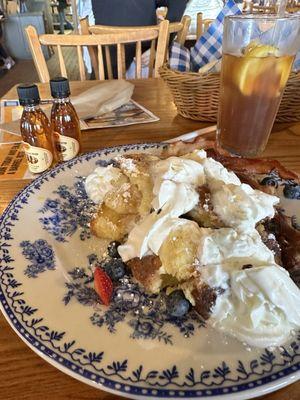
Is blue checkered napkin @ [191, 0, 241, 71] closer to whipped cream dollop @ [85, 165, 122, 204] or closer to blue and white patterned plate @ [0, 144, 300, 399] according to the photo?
whipped cream dollop @ [85, 165, 122, 204]

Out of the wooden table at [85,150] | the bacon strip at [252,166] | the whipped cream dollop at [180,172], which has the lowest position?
the wooden table at [85,150]

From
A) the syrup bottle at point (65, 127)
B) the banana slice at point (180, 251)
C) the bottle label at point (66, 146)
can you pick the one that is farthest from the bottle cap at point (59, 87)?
the banana slice at point (180, 251)

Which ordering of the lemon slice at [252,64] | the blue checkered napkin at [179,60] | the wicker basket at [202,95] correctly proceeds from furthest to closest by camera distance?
the blue checkered napkin at [179,60]
the wicker basket at [202,95]
the lemon slice at [252,64]

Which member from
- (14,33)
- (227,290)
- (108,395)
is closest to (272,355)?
(227,290)

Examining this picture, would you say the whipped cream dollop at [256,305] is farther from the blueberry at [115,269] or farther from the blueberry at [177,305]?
the blueberry at [115,269]

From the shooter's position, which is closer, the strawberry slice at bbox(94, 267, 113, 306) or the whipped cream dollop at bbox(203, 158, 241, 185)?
the strawberry slice at bbox(94, 267, 113, 306)

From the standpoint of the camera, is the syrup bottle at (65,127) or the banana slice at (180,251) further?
the syrup bottle at (65,127)

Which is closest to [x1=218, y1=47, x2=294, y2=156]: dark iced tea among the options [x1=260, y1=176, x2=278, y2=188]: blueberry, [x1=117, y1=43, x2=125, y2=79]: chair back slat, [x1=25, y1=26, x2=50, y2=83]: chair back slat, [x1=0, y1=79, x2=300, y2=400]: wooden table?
[x1=0, y1=79, x2=300, y2=400]: wooden table
